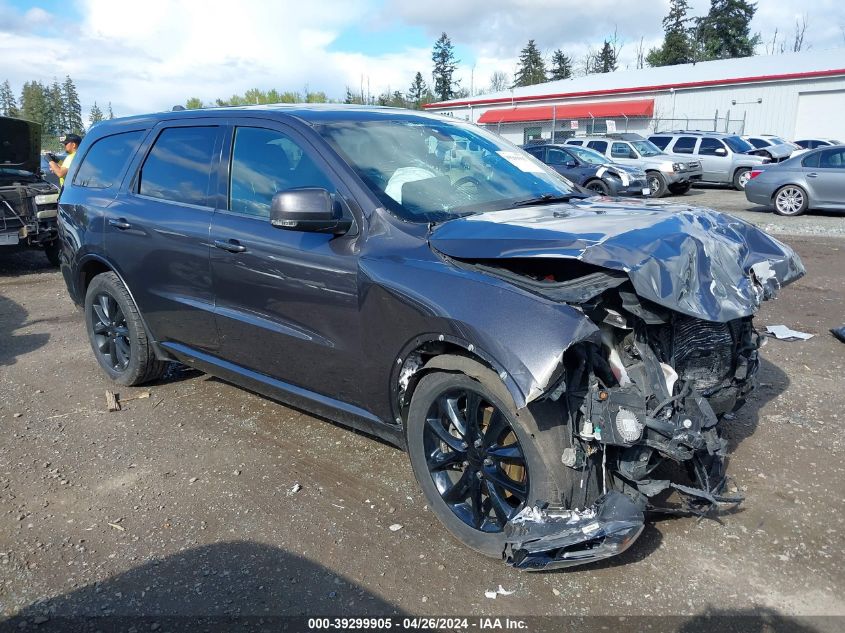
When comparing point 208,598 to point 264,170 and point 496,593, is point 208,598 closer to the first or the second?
point 496,593

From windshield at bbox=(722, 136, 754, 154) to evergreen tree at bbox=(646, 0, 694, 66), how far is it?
1956 inches

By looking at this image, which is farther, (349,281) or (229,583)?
(349,281)

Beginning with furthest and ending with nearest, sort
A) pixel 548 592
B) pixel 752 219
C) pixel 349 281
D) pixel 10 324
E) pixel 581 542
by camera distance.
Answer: pixel 752 219, pixel 10 324, pixel 349 281, pixel 548 592, pixel 581 542

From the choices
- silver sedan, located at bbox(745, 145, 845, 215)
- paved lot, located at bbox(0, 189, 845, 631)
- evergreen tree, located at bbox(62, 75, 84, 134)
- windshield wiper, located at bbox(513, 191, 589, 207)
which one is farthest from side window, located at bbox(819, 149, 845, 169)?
evergreen tree, located at bbox(62, 75, 84, 134)

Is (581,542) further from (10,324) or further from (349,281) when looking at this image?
(10,324)

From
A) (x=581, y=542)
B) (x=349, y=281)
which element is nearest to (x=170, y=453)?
(x=349, y=281)

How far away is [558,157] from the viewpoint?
58.3 feet

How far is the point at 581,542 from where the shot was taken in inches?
101

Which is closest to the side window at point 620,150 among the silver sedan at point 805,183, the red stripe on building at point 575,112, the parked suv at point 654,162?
the parked suv at point 654,162

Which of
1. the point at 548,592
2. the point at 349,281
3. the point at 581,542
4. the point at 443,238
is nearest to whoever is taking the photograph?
the point at 581,542

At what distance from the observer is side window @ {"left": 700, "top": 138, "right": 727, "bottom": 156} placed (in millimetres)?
22094

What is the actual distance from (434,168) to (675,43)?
76362mm

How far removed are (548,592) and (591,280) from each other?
1.27 meters

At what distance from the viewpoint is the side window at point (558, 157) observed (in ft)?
57.7
